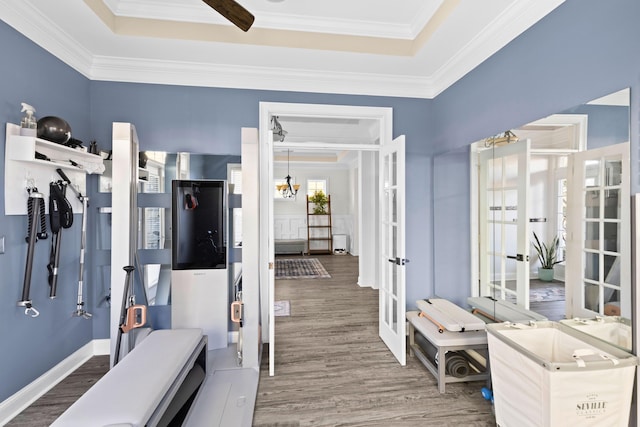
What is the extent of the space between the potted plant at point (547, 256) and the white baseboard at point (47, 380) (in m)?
3.63

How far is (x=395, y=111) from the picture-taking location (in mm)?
3307

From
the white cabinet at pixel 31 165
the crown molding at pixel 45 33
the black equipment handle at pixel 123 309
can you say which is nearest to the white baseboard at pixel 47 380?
the black equipment handle at pixel 123 309

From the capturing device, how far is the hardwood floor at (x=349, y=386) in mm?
2035

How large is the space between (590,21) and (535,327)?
1782 millimetres

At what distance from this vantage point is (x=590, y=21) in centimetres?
169

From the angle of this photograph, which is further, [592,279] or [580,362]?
[592,279]

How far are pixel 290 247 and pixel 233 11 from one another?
7.67 meters

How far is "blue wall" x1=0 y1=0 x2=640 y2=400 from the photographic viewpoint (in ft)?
5.61

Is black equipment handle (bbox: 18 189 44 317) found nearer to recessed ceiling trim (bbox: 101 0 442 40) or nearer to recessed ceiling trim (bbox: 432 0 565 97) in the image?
recessed ceiling trim (bbox: 101 0 442 40)

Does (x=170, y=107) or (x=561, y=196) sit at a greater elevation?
(x=170, y=107)

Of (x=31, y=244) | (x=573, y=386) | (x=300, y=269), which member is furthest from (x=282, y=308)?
(x=573, y=386)

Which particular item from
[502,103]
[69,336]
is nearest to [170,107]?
[69,336]

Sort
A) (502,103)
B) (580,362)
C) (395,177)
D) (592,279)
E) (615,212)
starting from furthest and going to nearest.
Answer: (395,177), (502,103), (592,279), (615,212), (580,362)

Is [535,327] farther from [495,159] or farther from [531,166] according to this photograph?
[495,159]
